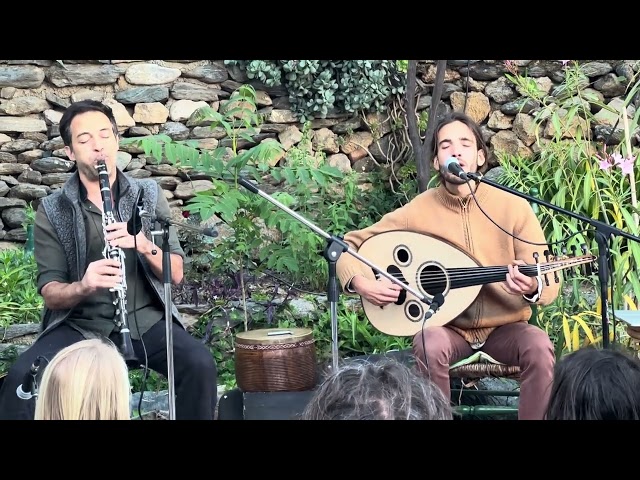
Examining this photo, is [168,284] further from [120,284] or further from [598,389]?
[598,389]

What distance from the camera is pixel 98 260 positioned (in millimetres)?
3328

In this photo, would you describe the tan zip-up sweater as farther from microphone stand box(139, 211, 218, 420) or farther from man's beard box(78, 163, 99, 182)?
man's beard box(78, 163, 99, 182)

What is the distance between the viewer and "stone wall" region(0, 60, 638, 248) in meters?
5.58

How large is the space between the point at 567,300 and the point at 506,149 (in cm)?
156

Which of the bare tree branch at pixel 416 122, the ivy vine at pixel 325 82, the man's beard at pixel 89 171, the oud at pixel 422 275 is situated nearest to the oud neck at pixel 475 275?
the oud at pixel 422 275

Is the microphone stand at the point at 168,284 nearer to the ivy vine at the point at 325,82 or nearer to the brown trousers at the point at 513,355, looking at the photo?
the brown trousers at the point at 513,355

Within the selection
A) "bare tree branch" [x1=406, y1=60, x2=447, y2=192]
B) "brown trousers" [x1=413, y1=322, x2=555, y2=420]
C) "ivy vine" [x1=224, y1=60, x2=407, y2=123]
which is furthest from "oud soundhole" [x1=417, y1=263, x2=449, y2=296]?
"ivy vine" [x1=224, y1=60, x2=407, y2=123]

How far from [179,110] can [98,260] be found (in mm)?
2556

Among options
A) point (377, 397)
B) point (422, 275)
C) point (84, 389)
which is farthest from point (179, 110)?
point (377, 397)

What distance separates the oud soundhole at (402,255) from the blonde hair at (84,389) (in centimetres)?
179

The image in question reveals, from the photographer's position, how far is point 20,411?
125 inches

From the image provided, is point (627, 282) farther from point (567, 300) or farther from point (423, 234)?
point (423, 234)

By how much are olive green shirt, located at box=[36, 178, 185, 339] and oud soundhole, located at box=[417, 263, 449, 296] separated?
0.97 metres

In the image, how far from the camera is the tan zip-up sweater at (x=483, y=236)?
349 centimetres
